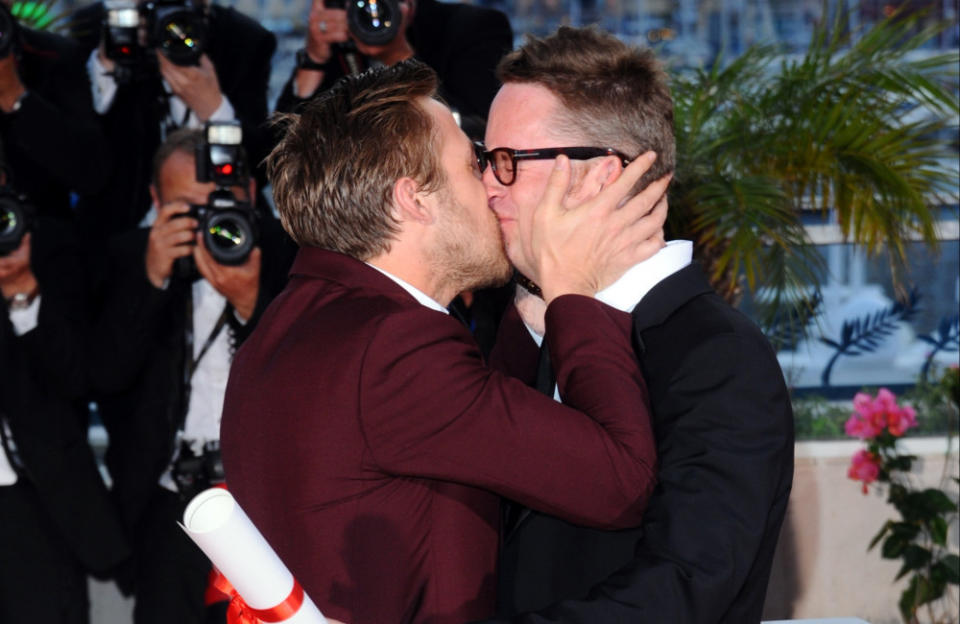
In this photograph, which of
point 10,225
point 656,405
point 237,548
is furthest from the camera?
point 10,225

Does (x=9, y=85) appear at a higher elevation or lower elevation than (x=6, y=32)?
lower

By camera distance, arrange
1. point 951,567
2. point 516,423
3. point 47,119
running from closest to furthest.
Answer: point 516,423, point 47,119, point 951,567

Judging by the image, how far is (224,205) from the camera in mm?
3320

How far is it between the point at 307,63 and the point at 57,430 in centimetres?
119

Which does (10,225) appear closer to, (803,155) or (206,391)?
(206,391)

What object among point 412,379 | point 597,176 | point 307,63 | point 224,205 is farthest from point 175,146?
point 412,379

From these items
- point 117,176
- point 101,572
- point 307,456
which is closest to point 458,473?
point 307,456

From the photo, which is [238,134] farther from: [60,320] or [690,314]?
[690,314]

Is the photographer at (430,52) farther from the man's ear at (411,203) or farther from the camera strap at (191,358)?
the man's ear at (411,203)

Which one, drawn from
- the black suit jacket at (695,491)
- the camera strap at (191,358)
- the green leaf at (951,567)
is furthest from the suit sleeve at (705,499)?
the green leaf at (951,567)

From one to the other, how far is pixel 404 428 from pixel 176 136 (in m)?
2.10

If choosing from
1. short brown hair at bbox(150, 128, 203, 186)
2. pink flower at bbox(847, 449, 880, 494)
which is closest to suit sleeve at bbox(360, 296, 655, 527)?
short brown hair at bbox(150, 128, 203, 186)

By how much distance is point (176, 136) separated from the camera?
3.56 metres

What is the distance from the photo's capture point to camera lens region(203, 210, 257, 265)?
10.8 feet
